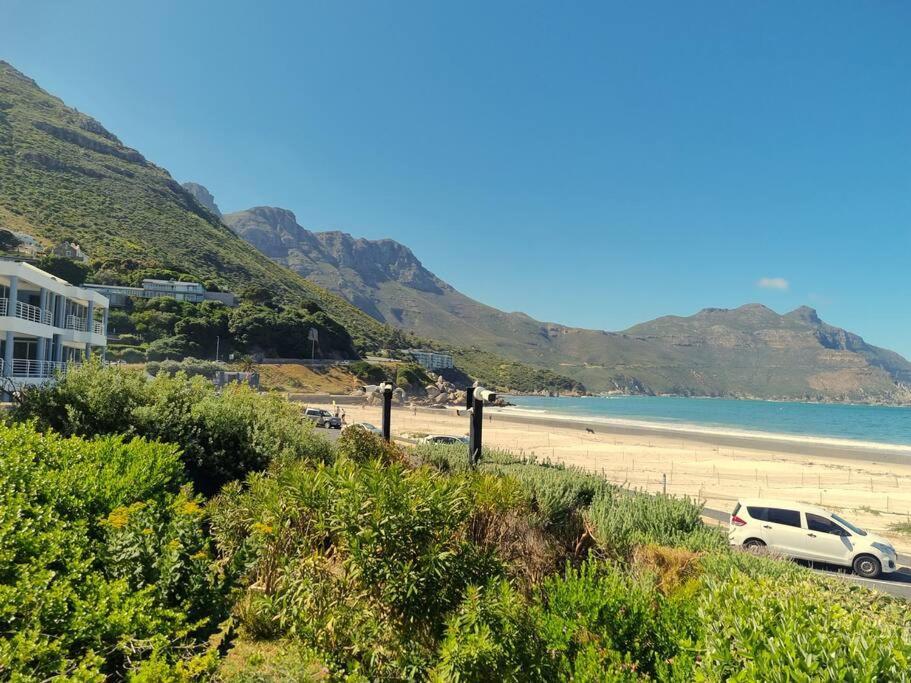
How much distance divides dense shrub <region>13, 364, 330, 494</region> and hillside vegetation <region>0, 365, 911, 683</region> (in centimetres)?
299

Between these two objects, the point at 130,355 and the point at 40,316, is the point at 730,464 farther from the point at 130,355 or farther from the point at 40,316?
the point at 130,355

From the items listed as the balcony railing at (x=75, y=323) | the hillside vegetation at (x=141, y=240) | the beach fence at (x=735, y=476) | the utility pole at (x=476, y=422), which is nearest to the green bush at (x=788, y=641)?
the utility pole at (x=476, y=422)

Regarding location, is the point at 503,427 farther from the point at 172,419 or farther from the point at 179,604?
the point at 179,604

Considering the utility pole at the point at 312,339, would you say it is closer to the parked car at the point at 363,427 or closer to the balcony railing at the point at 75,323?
the balcony railing at the point at 75,323

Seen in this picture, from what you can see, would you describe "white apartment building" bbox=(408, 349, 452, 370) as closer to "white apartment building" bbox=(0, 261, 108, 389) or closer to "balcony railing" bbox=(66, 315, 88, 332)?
"balcony railing" bbox=(66, 315, 88, 332)

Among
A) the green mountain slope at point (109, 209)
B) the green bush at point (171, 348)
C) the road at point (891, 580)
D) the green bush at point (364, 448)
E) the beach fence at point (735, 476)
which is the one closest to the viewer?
the green bush at point (364, 448)

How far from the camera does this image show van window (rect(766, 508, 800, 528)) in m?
12.4

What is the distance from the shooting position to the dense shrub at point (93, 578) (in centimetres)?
262

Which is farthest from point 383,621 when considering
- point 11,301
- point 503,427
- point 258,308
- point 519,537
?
point 258,308

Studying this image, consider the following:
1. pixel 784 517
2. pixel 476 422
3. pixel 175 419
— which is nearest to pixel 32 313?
pixel 175 419

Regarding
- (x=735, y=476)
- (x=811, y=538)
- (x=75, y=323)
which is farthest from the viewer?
(x=75, y=323)

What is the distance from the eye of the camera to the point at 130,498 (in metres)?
4.93

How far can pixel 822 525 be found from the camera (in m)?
12.2

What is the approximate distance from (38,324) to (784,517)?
32.4 meters
